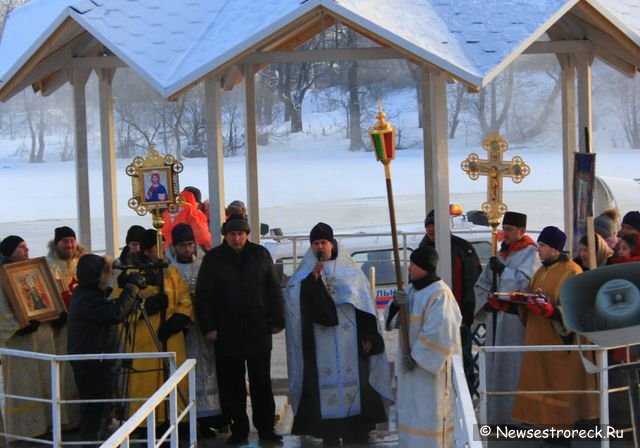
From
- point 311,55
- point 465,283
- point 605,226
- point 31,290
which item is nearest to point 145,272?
point 31,290

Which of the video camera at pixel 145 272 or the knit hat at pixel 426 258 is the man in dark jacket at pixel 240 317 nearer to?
the video camera at pixel 145 272

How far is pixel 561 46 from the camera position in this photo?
414 inches

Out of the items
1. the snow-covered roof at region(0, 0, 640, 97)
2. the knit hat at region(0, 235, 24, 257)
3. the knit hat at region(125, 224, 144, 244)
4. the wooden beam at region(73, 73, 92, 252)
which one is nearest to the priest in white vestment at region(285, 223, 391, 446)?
the snow-covered roof at region(0, 0, 640, 97)

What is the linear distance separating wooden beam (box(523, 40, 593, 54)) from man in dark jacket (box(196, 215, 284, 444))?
129 inches

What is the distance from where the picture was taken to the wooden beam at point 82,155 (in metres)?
11.3

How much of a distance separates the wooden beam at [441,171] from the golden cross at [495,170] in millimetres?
235

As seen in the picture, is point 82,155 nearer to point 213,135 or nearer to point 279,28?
point 213,135

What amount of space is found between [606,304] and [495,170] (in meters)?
4.50

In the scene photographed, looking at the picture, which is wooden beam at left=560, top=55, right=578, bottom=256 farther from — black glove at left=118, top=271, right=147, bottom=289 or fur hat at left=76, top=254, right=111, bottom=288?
fur hat at left=76, top=254, right=111, bottom=288

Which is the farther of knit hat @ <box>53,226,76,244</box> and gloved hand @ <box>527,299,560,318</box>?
knit hat @ <box>53,226,76,244</box>

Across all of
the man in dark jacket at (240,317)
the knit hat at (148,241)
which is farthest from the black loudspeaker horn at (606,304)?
the knit hat at (148,241)

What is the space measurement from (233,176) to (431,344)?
26.3 m

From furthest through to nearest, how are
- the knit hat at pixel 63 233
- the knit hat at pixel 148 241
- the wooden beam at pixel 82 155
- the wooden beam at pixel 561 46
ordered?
the wooden beam at pixel 82 155 < the wooden beam at pixel 561 46 < the knit hat at pixel 63 233 < the knit hat at pixel 148 241

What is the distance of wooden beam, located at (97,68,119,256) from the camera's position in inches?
447
